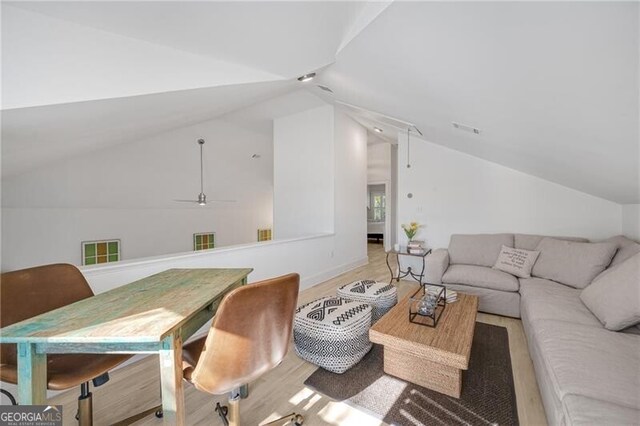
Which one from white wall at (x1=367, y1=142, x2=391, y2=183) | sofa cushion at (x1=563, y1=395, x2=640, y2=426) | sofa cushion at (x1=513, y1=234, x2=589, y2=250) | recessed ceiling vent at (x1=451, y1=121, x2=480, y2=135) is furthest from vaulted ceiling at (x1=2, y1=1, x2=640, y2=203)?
white wall at (x1=367, y1=142, x2=391, y2=183)

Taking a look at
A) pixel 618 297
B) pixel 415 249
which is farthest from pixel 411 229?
pixel 618 297

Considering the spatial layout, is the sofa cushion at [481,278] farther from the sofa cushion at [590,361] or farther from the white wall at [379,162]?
the white wall at [379,162]

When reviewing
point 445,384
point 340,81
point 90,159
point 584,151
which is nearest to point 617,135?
point 584,151

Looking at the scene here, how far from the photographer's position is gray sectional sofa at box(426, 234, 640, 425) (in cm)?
106

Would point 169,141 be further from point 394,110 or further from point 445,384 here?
point 445,384

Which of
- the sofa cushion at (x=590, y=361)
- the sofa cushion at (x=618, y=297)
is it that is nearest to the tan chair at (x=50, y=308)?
the sofa cushion at (x=590, y=361)

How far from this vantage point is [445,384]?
1647 millimetres

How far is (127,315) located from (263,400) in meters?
1.08

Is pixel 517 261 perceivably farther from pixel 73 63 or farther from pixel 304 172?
pixel 73 63

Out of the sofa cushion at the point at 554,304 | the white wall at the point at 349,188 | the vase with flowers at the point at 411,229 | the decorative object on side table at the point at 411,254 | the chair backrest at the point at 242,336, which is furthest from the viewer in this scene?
the white wall at the point at 349,188

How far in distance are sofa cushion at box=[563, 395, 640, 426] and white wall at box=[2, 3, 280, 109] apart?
2717mm

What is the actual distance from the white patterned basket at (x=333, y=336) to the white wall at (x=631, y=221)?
3.11 meters

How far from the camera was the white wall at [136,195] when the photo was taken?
3.79 meters

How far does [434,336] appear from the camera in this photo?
1703 millimetres
